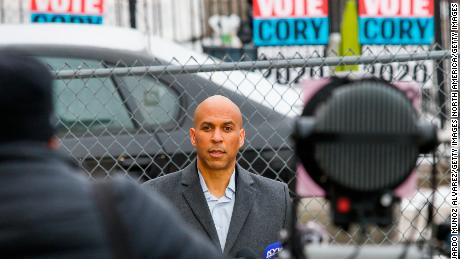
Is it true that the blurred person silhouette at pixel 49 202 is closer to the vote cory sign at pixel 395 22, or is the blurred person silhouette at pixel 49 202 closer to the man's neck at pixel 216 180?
the man's neck at pixel 216 180

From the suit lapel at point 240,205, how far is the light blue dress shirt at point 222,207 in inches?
1.9

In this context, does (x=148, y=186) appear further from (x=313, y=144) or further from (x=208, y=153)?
(x=313, y=144)

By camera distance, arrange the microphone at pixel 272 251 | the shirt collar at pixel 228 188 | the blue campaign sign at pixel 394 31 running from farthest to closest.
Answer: the blue campaign sign at pixel 394 31 < the shirt collar at pixel 228 188 < the microphone at pixel 272 251

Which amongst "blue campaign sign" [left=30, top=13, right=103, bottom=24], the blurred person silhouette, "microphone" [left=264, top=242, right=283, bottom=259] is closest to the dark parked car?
"microphone" [left=264, top=242, right=283, bottom=259]

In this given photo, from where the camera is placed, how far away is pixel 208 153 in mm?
4516

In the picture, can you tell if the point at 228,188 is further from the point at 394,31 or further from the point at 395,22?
the point at 395,22

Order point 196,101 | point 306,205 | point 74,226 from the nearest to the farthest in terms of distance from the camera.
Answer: point 74,226 < point 306,205 < point 196,101

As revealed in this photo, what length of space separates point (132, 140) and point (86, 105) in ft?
1.20

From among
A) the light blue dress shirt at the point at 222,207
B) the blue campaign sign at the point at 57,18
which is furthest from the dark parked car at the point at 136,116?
the blue campaign sign at the point at 57,18

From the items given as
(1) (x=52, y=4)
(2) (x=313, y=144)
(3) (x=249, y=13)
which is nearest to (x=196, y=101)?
(1) (x=52, y=4)

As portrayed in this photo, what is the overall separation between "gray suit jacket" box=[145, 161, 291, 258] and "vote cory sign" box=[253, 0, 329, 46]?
5428 mm

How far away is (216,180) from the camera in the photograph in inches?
176

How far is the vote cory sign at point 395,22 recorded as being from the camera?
9.70m

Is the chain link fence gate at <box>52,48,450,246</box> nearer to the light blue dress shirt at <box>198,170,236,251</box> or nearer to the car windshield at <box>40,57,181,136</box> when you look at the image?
the car windshield at <box>40,57,181,136</box>
